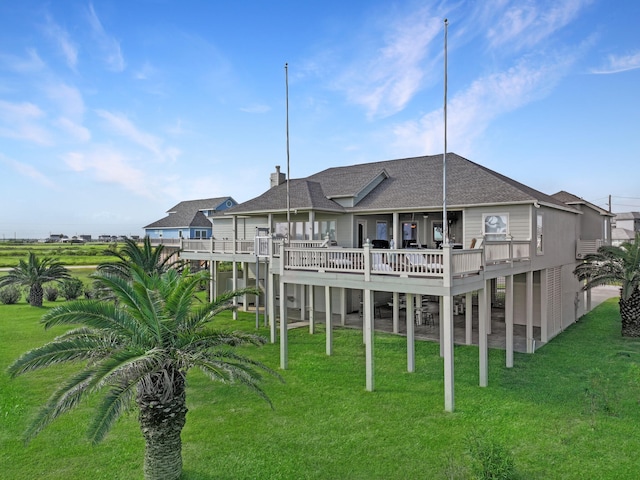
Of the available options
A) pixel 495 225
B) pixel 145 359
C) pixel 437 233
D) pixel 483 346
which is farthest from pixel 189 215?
pixel 145 359

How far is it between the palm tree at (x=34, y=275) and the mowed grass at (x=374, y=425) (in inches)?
498

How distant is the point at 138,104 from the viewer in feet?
60.8

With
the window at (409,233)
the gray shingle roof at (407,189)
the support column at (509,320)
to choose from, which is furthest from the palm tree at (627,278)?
the window at (409,233)

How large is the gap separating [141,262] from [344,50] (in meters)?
14.5

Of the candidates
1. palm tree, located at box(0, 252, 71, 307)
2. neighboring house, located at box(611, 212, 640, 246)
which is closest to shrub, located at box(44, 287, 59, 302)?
palm tree, located at box(0, 252, 71, 307)

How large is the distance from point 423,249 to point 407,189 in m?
7.84

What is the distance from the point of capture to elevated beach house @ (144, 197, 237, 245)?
4384 cm

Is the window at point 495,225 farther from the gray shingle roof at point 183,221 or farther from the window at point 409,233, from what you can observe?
the gray shingle roof at point 183,221

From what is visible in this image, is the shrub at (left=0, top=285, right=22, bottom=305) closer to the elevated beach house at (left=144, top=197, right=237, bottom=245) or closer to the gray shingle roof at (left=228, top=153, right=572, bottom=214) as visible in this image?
the elevated beach house at (left=144, top=197, right=237, bottom=245)

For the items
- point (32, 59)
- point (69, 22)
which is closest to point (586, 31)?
point (69, 22)

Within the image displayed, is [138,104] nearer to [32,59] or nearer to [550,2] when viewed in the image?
[32,59]

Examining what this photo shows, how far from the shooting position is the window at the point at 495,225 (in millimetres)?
14664

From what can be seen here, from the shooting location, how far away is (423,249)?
10898 millimetres

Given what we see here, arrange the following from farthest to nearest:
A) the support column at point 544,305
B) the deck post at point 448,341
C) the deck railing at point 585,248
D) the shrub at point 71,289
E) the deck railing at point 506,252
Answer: the shrub at point 71,289, the deck railing at point 585,248, the support column at point 544,305, the deck railing at point 506,252, the deck post at point 448,341
